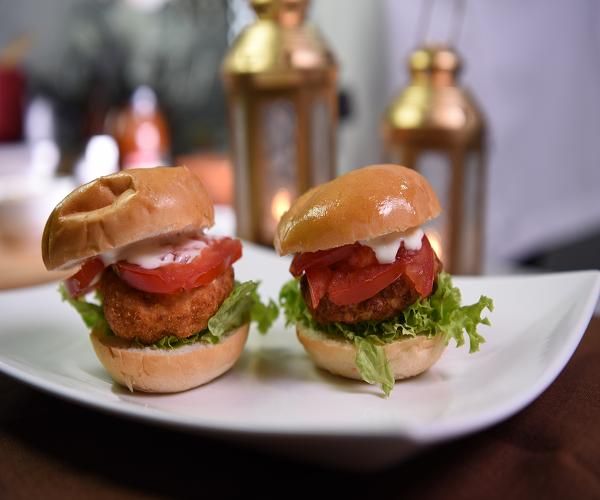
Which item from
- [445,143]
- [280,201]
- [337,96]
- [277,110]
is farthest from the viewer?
[337,96]

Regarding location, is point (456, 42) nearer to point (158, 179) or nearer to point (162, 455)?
point (158, 179)

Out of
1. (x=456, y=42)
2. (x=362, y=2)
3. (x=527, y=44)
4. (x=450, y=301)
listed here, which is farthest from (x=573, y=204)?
(x=450, y=301)

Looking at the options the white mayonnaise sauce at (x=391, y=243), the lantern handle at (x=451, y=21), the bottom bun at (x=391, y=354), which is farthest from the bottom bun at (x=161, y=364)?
the lantern handle at (x=451, y=21)

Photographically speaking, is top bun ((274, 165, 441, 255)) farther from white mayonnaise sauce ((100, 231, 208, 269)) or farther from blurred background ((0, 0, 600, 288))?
blurred background ((0, 0, 600, 288))

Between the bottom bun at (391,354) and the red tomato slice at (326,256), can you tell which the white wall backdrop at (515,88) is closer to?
the red tomato slice at (326,256)

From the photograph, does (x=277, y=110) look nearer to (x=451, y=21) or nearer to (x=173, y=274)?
(x=173, y=274)

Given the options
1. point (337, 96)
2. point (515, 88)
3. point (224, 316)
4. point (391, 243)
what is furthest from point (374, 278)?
point (515, 88)
